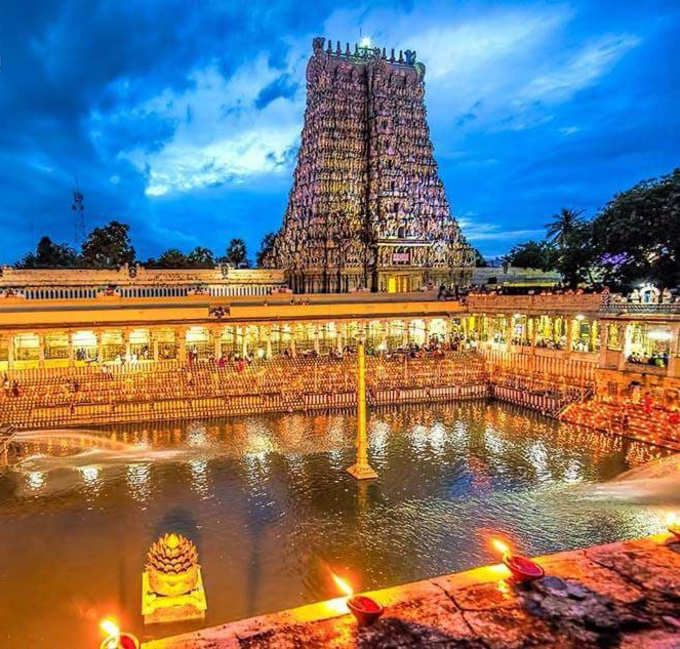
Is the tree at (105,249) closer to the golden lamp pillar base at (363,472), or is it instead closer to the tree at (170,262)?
the tree at (170,262)

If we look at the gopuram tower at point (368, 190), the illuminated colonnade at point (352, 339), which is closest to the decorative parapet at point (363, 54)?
the gopuram tower at point (368, 190)

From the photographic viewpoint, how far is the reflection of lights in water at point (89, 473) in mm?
17366

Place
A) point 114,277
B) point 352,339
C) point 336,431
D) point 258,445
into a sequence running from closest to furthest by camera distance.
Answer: point 258,445, point 336,431, point 352,339, point 114,277

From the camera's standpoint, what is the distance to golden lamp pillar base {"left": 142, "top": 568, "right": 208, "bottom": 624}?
10.0 m

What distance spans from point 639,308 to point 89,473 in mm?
24059

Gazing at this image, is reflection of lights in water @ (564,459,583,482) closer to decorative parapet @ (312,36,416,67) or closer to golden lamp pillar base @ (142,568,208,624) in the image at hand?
golden lamp pillar base @ (142,568,208,624)

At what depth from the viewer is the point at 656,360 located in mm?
24547

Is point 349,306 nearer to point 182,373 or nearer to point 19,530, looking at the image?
point 182,373

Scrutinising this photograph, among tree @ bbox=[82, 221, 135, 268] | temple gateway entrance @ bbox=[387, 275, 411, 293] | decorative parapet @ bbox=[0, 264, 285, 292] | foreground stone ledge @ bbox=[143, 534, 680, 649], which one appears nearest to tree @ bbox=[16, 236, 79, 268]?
tree @ bbox=[82, 221, 135, 268]

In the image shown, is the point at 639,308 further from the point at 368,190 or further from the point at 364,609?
the point at 368,190

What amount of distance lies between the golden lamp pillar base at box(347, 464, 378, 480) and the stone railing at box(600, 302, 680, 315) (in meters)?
15.5

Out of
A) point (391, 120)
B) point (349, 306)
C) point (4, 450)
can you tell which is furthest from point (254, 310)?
point (391, 120)

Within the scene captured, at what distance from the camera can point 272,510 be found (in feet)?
50.0

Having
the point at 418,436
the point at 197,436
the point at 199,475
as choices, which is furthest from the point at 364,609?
the point at 197,436
